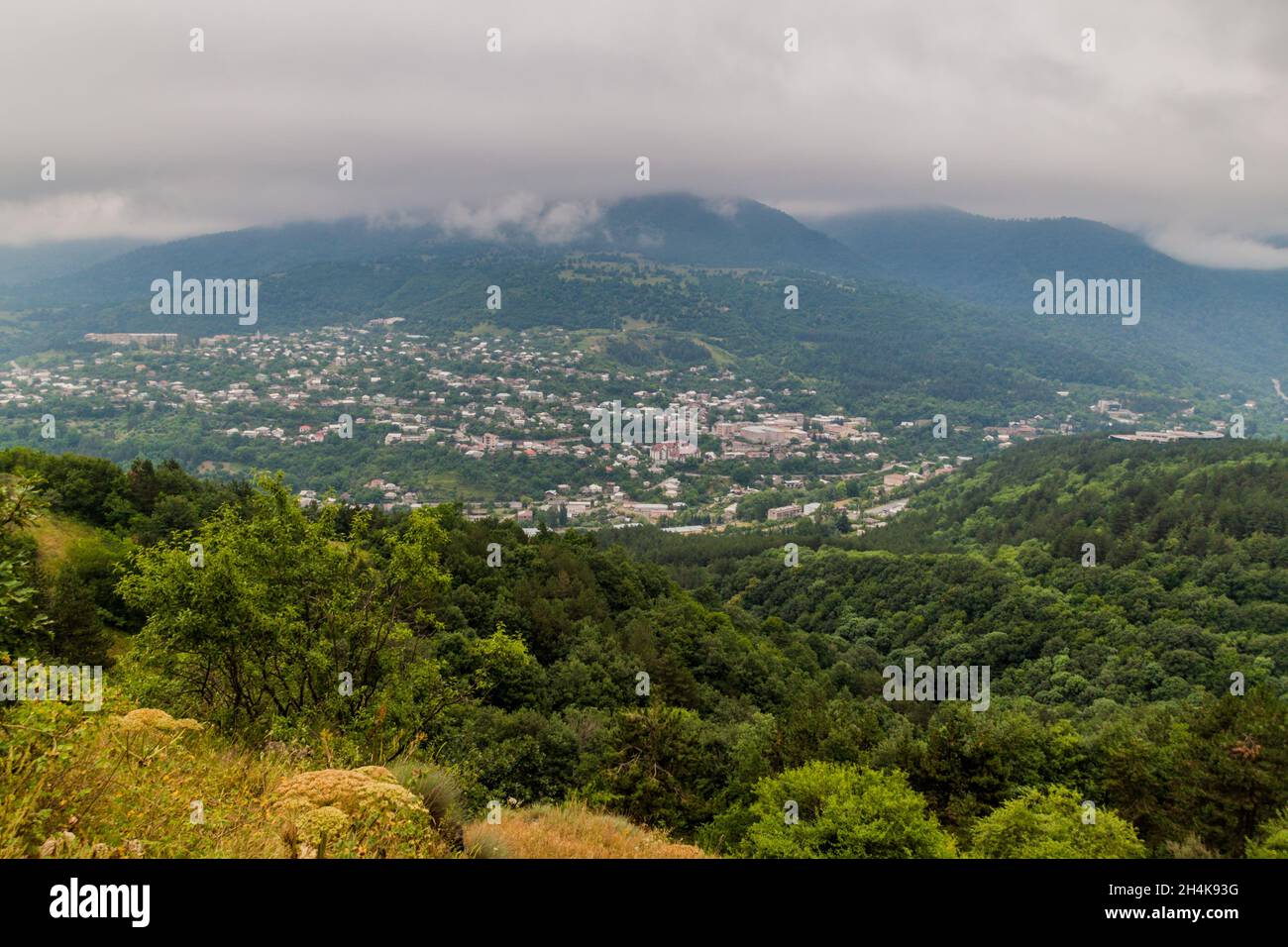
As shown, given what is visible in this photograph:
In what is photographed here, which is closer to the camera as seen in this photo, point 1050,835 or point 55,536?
point 1050,835

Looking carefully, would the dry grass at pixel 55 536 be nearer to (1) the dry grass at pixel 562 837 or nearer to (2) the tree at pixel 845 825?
(1) the dry grass at pixel 562 837

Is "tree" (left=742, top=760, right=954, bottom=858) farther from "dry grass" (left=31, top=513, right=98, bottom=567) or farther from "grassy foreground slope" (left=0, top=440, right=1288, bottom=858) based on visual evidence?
"dry grass" (left=31, top=513, right=98, bottom=567)

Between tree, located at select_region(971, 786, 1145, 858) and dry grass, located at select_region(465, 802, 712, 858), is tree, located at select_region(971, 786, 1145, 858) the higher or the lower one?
the lower one

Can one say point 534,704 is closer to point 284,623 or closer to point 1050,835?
point 284,623

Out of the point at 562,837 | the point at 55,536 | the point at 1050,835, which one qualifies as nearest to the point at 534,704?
the point at 1050,835

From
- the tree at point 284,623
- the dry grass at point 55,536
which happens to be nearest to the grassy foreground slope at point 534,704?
the tree at point 284,623

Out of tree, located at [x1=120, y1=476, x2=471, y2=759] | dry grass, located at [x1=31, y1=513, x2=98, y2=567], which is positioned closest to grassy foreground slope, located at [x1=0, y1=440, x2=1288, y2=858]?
tree, located at [x1=120, y1=476, x2=471, y2=759]

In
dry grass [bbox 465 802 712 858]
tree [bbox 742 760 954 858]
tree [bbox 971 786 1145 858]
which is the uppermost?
dry grass [bbox 465 802 712 858]
